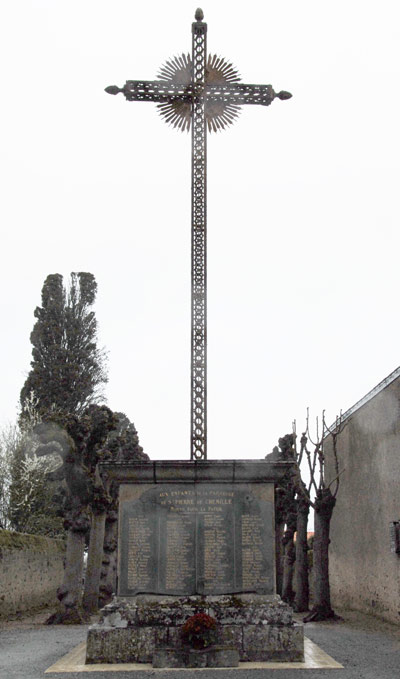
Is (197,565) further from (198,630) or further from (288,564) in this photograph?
(288,564)

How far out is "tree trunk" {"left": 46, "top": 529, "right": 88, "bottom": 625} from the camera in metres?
17.0

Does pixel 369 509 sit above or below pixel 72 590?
above

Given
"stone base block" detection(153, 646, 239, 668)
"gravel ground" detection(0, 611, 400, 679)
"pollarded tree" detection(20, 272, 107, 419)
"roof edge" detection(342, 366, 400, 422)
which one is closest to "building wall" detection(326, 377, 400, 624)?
"roof edge" detection(342, 366, 400, 422)

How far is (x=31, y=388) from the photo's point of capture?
108 feet

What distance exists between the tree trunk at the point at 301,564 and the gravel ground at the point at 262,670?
252cm

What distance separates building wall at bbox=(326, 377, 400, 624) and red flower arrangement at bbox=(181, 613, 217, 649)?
8.83 m

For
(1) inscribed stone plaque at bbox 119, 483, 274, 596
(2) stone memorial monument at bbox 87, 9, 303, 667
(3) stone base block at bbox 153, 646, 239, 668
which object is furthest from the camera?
(1) inscribed stone plaque at bbox 119, 483, 274, 596

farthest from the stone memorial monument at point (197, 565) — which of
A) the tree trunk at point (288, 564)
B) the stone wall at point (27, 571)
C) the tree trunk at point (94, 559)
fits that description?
the tree trunk at point (288, 564)

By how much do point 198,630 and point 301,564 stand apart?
1256 cm

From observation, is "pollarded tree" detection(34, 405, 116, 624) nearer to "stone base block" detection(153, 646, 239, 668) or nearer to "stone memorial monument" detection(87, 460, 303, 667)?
"stone memorial monument" detection(87, 460, 303, 667)

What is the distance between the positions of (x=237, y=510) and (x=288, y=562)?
1383 cm

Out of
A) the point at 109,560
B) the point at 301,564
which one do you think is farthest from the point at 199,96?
the point at 109,560

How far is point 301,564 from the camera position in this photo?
21.4 metres

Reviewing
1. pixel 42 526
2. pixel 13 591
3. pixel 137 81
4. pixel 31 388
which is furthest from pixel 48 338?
pixel 137 81
